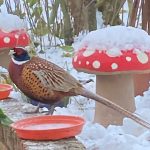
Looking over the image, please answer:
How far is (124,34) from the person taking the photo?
3.28 m

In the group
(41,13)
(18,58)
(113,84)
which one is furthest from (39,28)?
(18,58)

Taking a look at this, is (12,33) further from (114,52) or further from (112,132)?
(112,132)

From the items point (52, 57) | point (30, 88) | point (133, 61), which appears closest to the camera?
point (30, 88)

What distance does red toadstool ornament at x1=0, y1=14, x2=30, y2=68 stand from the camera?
4.06 m

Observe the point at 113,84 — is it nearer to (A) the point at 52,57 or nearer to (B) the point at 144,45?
(B) the point at 144,45

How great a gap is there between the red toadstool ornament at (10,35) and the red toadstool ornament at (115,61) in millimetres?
844

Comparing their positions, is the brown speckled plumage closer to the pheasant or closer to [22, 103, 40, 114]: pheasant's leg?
the pheasant

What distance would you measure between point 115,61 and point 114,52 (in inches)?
2.1

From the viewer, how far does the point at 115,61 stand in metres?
3.17

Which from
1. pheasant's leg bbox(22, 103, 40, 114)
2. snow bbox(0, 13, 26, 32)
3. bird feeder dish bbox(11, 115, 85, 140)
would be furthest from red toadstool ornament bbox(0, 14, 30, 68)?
bird feeder dish bbox(11, 115, 85, 140)

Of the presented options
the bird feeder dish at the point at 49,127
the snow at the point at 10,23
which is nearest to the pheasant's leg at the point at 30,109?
the bird feeder dish at the point at 49,127

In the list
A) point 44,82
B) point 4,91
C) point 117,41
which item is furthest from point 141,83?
point 44,82

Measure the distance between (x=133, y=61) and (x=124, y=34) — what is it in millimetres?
171

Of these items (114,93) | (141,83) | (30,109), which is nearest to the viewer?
(30,109)
